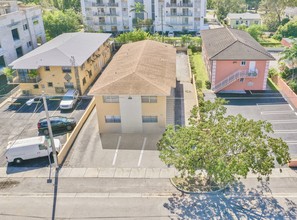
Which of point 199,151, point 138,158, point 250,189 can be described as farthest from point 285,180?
point 138,158

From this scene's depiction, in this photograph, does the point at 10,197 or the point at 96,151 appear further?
the point at 96,151

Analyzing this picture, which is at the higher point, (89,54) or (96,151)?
(89,54)

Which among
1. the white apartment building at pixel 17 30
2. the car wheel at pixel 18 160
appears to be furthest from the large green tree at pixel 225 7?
the car wheel at pixel 18 160

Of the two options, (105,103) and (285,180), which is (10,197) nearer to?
(105,103)

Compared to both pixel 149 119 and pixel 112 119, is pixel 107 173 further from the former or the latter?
pixel 149 119

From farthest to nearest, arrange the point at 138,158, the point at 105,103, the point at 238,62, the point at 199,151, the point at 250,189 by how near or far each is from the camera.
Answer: the point at 238,62
the point at 105,103
the point at 138,158
the point at 250,189
the point at 199,151

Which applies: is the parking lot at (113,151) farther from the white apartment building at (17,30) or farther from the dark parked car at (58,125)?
the white apartment building at (17,30)
